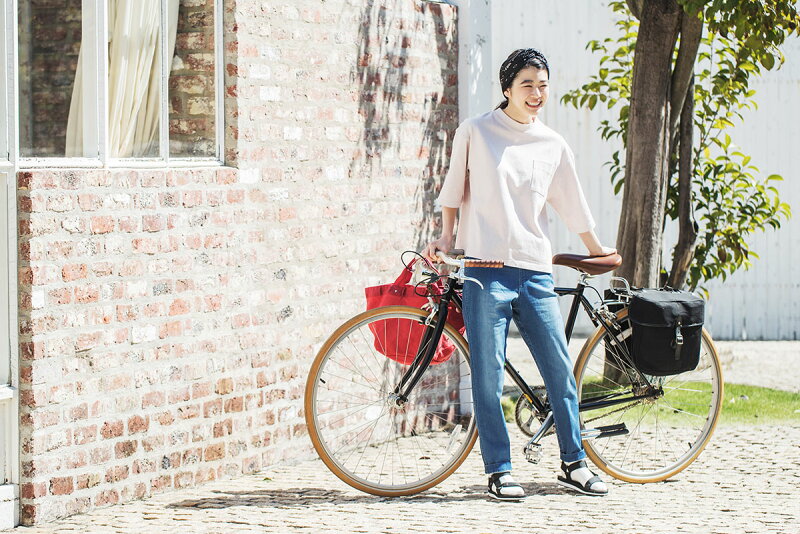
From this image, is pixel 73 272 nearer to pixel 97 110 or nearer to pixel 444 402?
pixel 97 110

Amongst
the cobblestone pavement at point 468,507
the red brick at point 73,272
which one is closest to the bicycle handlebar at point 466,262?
the cobblestone pavement at point 468,507

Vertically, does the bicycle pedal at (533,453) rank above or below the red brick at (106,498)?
above

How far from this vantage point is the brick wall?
535 centimetres

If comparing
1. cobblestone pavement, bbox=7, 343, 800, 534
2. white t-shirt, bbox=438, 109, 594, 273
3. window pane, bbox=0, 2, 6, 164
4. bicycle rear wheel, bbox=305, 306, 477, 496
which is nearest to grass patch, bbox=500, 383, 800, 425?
bicycle rear wheel, bbox=305, 306, 477, 496

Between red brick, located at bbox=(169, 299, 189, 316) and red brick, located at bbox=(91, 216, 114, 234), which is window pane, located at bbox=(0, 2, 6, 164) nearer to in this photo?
red brick, located at bbox=(91, 216, 114, 234)

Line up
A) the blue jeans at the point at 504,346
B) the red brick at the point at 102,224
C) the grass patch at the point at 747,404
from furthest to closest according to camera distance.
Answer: the grass patch at the point at 747,404 < the blue jeans at the point at 504,346 < the red brick at the point at 102,224

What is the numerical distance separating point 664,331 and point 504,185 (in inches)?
39.9

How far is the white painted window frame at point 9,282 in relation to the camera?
5.17m

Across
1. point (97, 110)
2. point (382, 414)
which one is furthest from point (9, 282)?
point (382, 414)

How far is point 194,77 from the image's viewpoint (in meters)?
6.24

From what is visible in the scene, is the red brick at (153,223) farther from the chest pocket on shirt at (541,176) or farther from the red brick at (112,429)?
the chest pocket on shirt at (541,176)

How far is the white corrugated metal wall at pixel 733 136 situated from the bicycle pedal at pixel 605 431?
22.5 feet

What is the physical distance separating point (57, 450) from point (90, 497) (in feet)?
0.96

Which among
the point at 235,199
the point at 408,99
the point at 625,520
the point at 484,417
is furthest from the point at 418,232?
the point at 625,520
